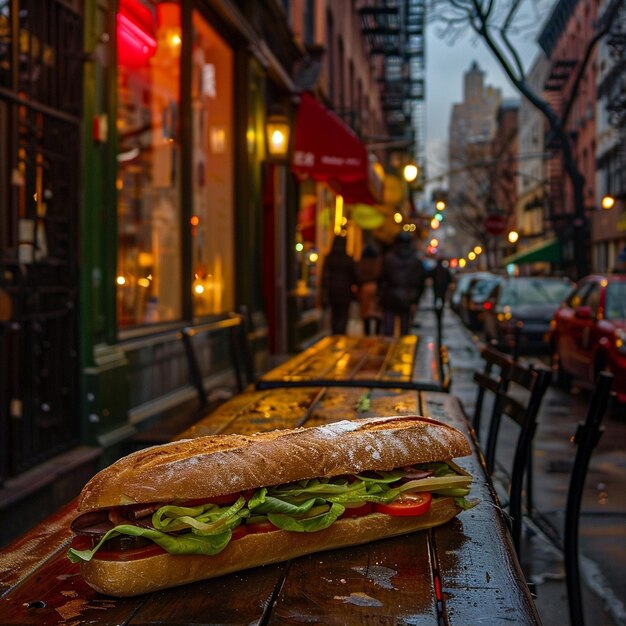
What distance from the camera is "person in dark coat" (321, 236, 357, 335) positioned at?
52.7 feet

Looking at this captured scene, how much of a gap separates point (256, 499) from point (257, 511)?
0.15ft

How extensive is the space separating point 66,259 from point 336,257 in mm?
10014

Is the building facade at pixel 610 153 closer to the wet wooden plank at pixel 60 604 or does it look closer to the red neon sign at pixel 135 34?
the red neon sign at pixel 135 34

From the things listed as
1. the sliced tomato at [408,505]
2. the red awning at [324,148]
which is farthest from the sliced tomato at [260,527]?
the red awning at [324,148]

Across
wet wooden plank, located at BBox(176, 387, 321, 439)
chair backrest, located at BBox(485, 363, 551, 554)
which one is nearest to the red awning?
wet wooden plank, located at BBox(176, 387, 321, 439)

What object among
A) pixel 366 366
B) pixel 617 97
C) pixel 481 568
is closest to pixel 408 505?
pixel 481 568

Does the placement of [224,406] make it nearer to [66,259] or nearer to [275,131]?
[66,259]

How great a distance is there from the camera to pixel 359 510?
2.31m

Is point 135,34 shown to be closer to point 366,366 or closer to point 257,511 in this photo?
point 366,366

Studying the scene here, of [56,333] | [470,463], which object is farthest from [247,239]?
[470,463]

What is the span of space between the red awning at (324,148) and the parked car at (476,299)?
10424 millimetres

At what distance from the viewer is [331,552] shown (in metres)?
2.26

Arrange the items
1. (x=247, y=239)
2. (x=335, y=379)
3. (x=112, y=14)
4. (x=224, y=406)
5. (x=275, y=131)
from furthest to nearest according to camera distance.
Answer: (x=275, y=131) → (x=247, y=239) → (x=112, y=14) → (x=335, y=379) → (x=224, y=406)

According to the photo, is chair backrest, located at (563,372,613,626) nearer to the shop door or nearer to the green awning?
the shop door
